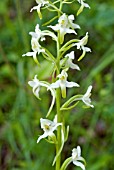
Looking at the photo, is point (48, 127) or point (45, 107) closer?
point (48, 127)

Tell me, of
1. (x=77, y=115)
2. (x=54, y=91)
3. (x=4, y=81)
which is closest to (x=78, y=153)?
(x=54, y=91)

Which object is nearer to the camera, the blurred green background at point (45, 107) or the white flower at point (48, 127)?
the white flower at point (48, 127)

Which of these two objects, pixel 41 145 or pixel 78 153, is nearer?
pixel 78 153

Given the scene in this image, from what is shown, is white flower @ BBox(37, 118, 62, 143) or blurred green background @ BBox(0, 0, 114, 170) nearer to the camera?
white flower @ BBox(37, 118, 62, 143)

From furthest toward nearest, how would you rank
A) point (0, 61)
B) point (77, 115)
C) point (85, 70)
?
point (85, 70) < point (0, 61) < point (77, 115)

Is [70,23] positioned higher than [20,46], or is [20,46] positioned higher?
[20,46]

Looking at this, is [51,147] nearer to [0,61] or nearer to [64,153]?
[64,153]

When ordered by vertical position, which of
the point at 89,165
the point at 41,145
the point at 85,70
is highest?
the point at 85,70

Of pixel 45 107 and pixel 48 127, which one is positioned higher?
pixel 45 107
